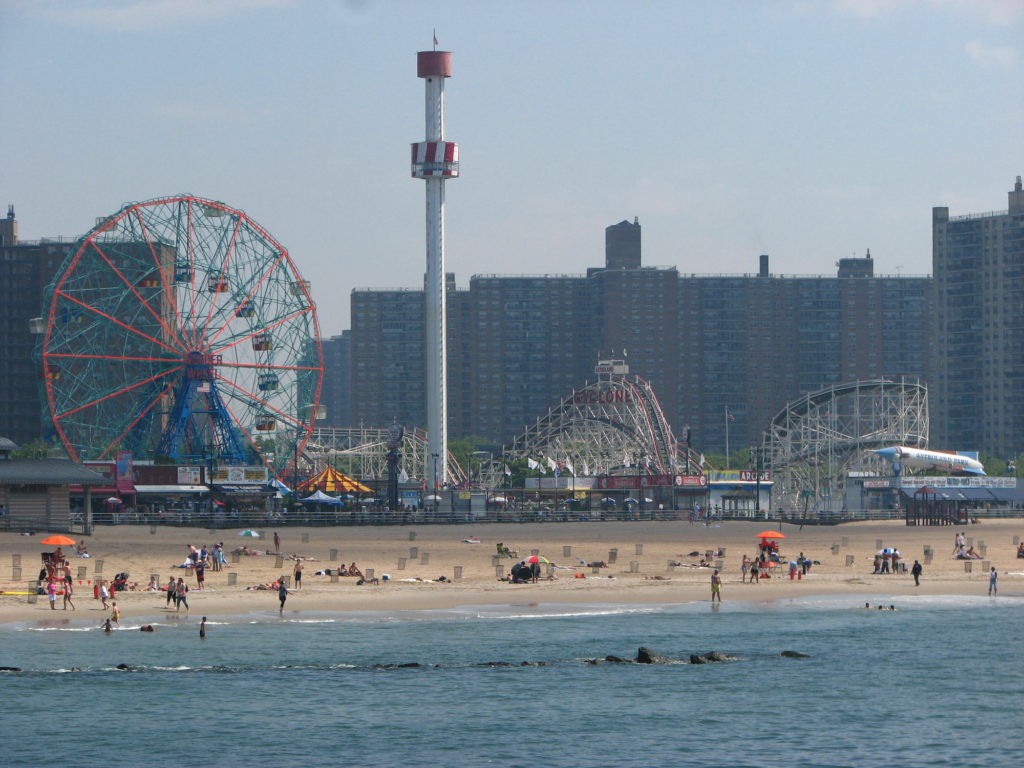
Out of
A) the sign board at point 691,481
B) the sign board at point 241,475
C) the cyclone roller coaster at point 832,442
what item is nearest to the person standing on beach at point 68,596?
the sign board at point 241,475

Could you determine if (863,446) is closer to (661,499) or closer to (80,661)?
(661,499)

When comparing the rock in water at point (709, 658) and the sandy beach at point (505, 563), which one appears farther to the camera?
the sandy beach at point (505, 563)

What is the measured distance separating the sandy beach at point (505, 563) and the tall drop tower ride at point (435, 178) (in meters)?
52.7

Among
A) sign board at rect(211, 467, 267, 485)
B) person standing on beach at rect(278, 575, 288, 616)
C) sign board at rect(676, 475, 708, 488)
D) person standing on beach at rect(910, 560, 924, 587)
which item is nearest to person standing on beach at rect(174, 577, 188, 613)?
person standing on beach at rect(278, 575, 288, 616)

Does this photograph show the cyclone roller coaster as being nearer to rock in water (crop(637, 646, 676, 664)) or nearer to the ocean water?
the ocean water

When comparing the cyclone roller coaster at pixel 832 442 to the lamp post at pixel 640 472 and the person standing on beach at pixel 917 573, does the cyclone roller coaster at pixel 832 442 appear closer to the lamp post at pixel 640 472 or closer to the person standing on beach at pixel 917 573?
the lamp post at pixel 640 472

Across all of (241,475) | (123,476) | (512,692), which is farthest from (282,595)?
(241,475)

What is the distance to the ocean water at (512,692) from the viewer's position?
3859 centimetres

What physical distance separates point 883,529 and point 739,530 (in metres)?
9.53

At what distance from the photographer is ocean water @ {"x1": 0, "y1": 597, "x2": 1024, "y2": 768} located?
38.6 metres

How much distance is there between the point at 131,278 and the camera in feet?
368

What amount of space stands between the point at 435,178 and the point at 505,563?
8021cm

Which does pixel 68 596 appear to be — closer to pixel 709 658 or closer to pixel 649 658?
pixel 649 658

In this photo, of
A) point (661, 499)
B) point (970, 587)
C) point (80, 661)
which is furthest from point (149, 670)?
point (661, 499)
